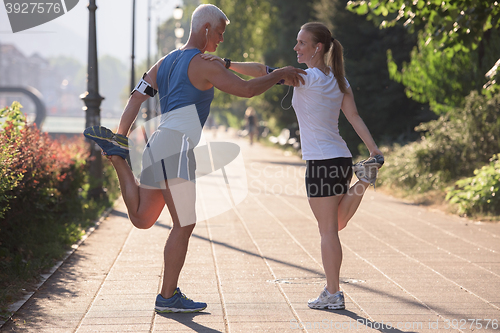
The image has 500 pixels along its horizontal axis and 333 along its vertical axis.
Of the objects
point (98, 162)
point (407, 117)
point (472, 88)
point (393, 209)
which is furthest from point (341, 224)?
point (407, 117)

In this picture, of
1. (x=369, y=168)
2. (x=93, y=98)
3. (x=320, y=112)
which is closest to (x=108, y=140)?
(x=320, y=112)

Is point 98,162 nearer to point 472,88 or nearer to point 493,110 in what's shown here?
point 493,110

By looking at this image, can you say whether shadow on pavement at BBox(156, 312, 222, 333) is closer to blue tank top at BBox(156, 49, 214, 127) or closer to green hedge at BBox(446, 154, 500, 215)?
blue tank top at BBox(156, 49, 214, 127)

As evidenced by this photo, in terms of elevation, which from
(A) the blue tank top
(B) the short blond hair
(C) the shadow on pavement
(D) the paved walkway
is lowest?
(C) the shadow on pavement

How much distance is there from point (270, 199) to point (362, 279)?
6.53 meters

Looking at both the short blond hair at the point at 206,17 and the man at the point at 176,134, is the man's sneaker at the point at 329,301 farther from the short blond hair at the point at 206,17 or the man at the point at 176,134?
the short blond hair at the point at 206,17

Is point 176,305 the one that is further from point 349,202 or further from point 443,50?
point 443,50

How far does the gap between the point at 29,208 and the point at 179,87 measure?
2914 millimetres

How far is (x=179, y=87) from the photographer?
431 centimetres

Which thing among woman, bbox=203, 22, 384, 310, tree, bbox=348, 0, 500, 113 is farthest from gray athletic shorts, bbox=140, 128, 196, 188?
tree, bbox=348, 0, 500, 113

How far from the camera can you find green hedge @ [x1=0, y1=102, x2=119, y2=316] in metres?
5.30

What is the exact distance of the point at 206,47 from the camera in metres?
4.40

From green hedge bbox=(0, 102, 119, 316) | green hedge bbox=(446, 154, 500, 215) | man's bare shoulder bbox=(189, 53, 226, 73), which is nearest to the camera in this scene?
man's bare shoulder bbox=(189, 53, 226, 73)

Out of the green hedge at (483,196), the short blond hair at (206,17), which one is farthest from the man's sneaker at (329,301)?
the green hedge at (483,196)
